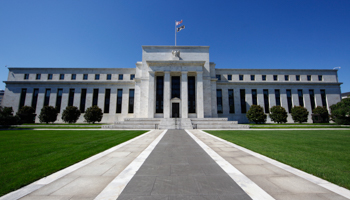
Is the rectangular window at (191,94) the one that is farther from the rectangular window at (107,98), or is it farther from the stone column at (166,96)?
the rectangular window at (107,98)

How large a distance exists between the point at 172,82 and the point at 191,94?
616 centimetres

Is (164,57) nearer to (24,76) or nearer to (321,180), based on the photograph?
(321,180)

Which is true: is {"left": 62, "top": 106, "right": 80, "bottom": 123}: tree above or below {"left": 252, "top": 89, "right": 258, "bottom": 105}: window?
below

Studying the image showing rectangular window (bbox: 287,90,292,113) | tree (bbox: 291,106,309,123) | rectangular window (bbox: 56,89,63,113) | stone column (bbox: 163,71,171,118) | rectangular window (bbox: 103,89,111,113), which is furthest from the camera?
rectangular window (bbox: 103,89,111,113)

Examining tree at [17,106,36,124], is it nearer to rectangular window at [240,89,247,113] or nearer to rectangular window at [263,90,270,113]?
rectangular window at [240,89,247,113]

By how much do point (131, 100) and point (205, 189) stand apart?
143 ft

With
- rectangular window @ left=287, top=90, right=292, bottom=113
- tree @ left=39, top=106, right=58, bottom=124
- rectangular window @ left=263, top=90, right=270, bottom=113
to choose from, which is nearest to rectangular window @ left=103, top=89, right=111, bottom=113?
tree @ left=39, top=106, right=58, bottom=124

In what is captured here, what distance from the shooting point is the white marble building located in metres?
41.1

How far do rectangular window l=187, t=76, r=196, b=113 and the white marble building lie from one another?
29cm

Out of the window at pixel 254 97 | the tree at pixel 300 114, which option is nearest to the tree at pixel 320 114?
the tree at pixel 300 114

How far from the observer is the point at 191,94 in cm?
3859

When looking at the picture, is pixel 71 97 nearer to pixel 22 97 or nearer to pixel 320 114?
pixel 22 97

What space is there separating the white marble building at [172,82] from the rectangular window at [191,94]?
29 centimetres

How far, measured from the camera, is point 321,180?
3.82 meters
